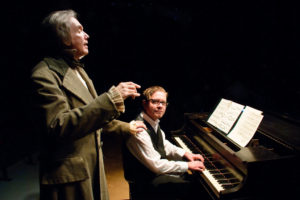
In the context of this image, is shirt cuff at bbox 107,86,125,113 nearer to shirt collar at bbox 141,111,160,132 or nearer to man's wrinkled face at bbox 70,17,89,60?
man's wrinkled face at bbox 70,17,89,60

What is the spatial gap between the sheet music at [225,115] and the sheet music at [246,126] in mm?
74

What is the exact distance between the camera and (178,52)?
15.7 ft

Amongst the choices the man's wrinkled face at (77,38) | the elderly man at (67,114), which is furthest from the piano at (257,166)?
the man's wrinkled face at (77,38)

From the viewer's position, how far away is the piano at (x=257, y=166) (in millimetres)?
1485

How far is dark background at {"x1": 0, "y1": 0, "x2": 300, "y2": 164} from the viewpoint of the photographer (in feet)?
11.3

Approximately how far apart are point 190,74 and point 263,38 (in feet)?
5.59

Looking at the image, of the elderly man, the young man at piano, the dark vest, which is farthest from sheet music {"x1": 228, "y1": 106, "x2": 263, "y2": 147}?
the elderly man

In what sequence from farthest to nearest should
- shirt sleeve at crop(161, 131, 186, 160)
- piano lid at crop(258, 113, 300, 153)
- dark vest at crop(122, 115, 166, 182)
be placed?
shirt sleeve at crop(161, 131, 186, 160) < dark vest at crop(122, 115, 166, 182) < piano lid at crop(258, 113, 300, 153)

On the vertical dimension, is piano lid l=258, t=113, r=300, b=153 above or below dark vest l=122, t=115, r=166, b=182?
above

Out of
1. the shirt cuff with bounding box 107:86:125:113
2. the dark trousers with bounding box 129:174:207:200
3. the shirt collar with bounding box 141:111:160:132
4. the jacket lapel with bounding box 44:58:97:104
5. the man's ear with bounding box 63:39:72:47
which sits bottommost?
the dark trousers with bounding box 129:174:207:200

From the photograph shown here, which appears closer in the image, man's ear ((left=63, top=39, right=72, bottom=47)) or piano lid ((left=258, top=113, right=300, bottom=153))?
man's ear ((left=63, top=39, right=72, bottom=47))

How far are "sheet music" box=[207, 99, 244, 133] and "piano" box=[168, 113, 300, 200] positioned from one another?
0.09 metres

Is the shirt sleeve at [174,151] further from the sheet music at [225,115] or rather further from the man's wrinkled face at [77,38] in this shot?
the man's wrinkled face at [77,38]

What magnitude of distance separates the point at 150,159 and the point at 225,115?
100 centimetres
